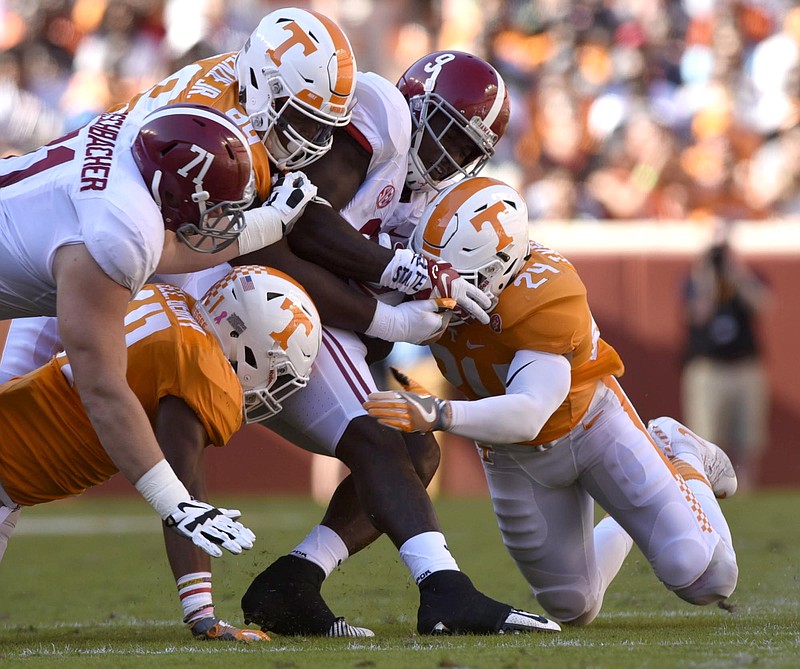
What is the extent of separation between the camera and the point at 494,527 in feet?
23.9

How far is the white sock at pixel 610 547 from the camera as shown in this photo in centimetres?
417

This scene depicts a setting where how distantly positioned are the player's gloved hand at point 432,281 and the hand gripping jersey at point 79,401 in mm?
547

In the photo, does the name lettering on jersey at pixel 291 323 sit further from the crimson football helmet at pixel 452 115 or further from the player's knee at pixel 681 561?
the player's knee at pixel 681 561

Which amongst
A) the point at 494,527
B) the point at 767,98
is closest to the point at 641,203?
the point at 767,98

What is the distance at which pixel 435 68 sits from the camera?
420 centimetres

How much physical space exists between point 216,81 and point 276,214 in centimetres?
62

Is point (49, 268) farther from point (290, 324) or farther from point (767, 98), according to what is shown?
point (767, 98)

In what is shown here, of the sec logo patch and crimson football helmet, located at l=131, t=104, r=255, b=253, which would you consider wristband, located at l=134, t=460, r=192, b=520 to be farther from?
the sec logo patch

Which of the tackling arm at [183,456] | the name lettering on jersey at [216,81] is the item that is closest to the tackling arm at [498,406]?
the tackling arm at [183,456]

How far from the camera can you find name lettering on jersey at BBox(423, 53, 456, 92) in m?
4.15

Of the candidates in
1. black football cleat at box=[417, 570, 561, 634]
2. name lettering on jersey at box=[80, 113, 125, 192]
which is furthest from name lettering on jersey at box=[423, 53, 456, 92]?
black football cleat at box=[417, 570, 561, 634]

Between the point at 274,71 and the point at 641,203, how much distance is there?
19.7ft

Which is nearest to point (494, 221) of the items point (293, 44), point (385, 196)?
point (385, 196)

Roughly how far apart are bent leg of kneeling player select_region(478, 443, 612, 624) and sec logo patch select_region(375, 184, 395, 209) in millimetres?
786
